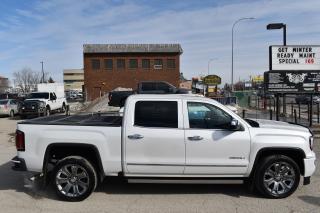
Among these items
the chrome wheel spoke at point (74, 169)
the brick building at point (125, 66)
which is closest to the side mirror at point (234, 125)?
the chrome wheel spoke at point (74, 169)

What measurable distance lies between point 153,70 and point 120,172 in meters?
58.4

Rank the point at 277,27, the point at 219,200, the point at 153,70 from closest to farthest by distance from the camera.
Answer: the point at 219,200, the point at 277,27, the point at 153,70

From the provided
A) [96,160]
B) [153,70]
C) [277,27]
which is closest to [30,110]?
[277,27]

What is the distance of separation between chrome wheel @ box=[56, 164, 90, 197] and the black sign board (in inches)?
485

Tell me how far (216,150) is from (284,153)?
1.23 meters

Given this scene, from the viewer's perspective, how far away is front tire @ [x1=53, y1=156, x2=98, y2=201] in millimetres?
6996

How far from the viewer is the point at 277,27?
23281 millimetres

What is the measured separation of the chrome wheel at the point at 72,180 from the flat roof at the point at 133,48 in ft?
191

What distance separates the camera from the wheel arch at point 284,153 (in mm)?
7055

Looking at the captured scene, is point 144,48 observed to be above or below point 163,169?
above

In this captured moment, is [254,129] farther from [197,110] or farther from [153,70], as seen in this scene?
[153,70]

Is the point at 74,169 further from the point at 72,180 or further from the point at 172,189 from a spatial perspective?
the point at 172,189

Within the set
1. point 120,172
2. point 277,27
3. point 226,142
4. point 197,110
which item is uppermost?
point 277,27

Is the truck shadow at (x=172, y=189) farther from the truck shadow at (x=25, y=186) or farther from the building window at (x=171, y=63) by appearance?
the building window at (x=171, y=63)
